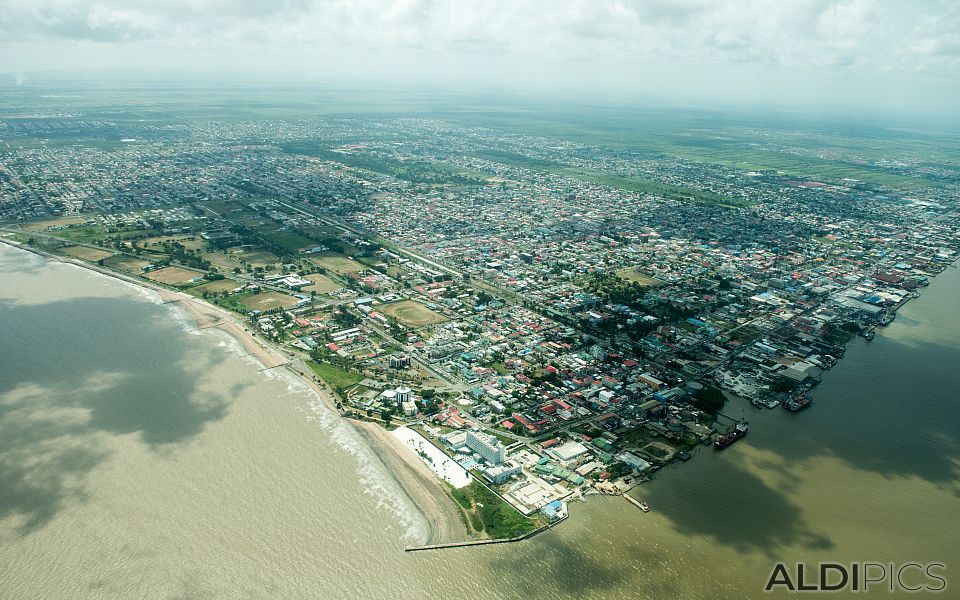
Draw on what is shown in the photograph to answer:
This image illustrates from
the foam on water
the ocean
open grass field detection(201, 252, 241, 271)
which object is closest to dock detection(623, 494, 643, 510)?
the ocean

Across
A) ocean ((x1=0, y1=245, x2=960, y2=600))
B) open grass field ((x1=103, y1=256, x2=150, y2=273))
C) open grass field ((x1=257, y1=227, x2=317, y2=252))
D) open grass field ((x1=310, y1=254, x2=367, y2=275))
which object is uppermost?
open grass field ((x1=257, y1=227, x2=317, y2=252))

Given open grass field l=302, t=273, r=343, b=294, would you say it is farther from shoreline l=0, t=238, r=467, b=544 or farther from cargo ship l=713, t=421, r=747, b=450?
cargo ship l=713, t=421, r=747, b=450

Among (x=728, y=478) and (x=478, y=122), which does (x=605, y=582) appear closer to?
(x=728, y=478)

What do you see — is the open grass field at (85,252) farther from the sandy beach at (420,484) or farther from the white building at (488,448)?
the white building at (488,448)

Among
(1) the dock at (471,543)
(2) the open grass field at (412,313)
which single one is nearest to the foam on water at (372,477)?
(1) the dock at (471,543)

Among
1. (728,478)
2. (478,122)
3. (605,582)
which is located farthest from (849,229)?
(478,122)

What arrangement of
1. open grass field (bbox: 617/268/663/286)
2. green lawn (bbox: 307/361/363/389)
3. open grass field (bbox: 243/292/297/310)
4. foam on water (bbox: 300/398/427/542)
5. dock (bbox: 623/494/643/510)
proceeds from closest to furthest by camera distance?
foam on water (bbox: 300/398/427/542) → dock (bbox: 623/494/643/510) → green lawn (bbox: 307/361/363/389) → open grass field (bbox: 243/292/297/310) → open grass field (bbox: 617/268/663/286)

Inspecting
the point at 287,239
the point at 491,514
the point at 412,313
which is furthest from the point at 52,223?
the point at 491,514
